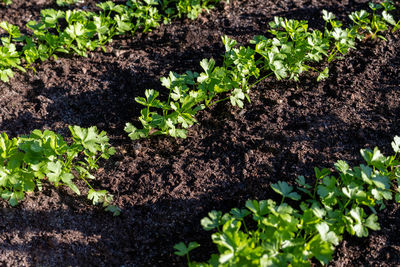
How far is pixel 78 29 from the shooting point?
9.46 feet


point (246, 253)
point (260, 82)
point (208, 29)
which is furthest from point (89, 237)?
point (208, 29)

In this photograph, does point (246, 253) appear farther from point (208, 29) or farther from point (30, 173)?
point (208, 29)

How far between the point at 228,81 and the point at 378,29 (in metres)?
1.30

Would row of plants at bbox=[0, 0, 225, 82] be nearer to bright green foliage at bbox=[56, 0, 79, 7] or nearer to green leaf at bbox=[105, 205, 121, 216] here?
bright green foliage at bbox=[56, 0, 79, 7]

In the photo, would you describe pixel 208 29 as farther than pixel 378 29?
Yes

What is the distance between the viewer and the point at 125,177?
2.42 meters

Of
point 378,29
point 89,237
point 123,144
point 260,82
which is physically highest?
point 378,29

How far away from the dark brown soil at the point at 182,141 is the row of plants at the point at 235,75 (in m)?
0.10

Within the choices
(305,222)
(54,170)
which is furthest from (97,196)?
(305,222)

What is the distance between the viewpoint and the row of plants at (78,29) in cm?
287

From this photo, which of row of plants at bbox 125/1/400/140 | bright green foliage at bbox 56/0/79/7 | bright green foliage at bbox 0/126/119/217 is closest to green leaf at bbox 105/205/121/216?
bright green foliage at bbox 0/126/119/217

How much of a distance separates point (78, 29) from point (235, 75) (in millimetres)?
1168

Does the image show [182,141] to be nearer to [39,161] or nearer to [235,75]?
[235,75]

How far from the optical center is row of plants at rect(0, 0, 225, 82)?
2.87m
